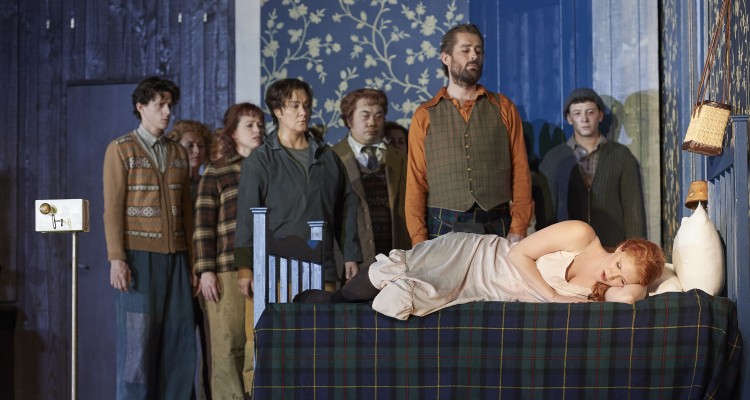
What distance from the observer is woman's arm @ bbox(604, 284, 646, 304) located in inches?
123

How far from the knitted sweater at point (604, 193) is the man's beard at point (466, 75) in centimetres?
82

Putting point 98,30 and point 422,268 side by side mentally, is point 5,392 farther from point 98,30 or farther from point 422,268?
point 422,268

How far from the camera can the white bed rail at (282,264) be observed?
3.48 metres

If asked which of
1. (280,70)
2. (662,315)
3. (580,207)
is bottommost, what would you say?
(662,315)

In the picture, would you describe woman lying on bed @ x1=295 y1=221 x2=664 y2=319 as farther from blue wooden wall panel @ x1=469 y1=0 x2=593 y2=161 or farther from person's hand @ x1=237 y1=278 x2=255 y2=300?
blue wooden wall panel @ x1=469 y1=0 x2=593 y2=161

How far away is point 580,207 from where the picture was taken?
479cm

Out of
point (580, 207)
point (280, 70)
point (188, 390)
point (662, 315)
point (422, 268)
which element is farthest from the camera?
point (280, 70)

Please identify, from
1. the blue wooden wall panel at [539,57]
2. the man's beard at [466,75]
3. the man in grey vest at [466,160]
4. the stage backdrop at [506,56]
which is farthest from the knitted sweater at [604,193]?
the man's beard at [466,75]

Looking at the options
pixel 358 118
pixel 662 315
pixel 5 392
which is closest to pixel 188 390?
pixel 358 118

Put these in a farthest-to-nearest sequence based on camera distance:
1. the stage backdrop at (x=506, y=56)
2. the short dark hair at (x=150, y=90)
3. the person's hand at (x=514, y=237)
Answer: the stage backdrop at (x=506, y=56), the short dark hair at (x=150, y=90), the person's hand at (x=514, y=237)

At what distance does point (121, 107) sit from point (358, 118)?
5.26 ft

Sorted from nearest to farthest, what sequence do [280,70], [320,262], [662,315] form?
[662,315], [320,262], [280,70]

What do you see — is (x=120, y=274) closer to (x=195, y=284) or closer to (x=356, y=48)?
(x=195, y=284)

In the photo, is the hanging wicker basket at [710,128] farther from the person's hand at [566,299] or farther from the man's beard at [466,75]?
the man's beard at [466,75]
